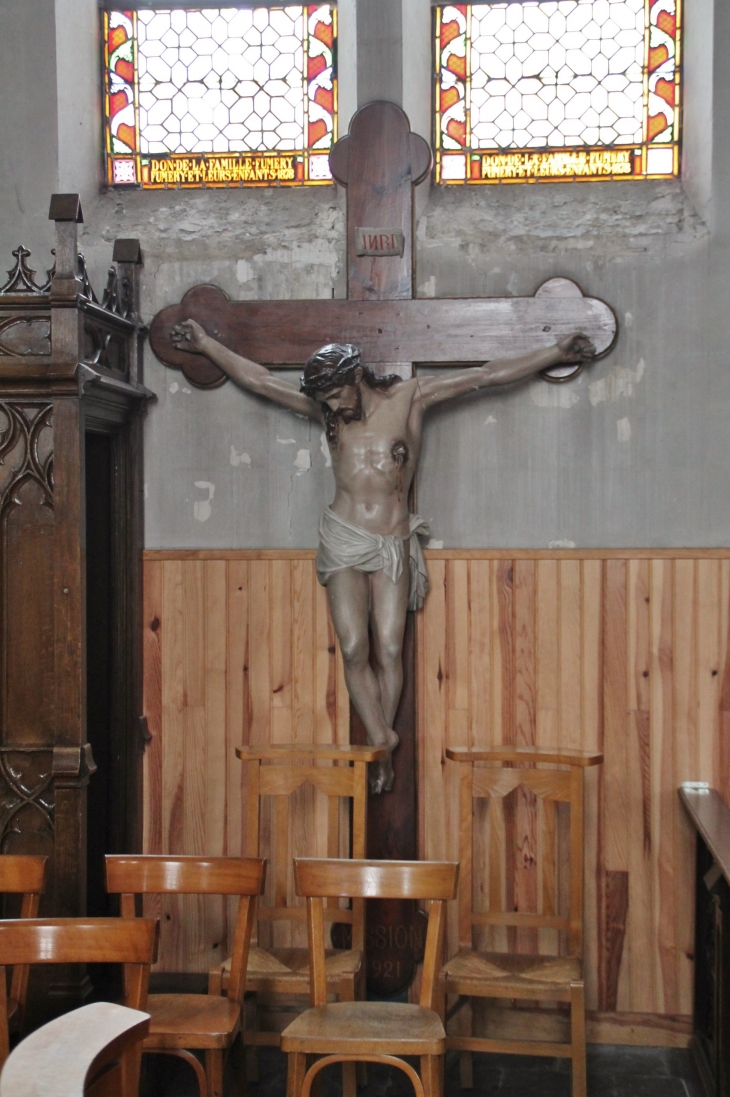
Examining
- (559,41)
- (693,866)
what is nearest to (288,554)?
(693,866)

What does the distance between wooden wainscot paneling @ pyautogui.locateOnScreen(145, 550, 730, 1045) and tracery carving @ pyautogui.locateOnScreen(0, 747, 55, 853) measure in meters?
0.62

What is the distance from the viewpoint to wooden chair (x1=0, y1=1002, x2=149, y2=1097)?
164cm

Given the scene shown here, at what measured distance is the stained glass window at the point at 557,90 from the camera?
4.10 metres

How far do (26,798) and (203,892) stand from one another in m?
0.78

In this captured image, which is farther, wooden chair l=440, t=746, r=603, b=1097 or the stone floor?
the stone floor

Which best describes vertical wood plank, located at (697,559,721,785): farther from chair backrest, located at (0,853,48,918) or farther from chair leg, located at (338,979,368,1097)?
chair backrest, located at (0,853,48,918)

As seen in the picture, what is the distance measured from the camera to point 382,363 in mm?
3910

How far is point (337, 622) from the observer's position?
12.4 feet

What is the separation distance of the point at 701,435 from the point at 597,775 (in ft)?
3.74

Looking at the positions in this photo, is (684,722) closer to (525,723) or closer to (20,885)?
(525,723)

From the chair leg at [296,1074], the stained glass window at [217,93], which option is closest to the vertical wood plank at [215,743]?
the chair leg at [296,1074]

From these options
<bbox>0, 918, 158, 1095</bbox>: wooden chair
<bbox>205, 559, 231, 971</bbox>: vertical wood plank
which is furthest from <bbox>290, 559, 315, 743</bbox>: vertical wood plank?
<bbox>0, 918, 158, 1095</bbox>: wooden chair

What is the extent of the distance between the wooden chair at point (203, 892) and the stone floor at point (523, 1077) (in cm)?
50

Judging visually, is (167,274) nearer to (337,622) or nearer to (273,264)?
(273,264)
